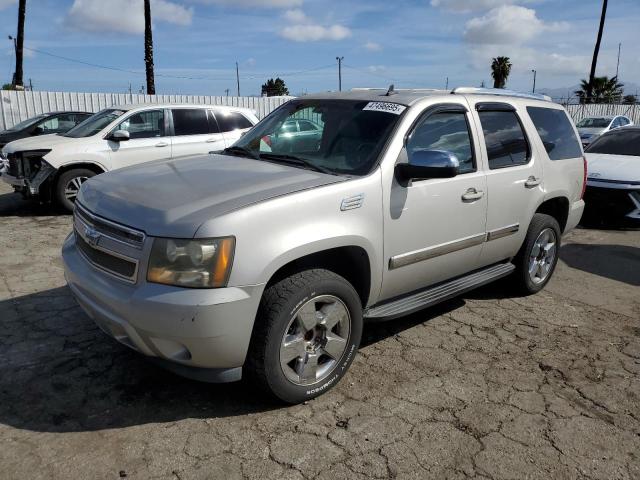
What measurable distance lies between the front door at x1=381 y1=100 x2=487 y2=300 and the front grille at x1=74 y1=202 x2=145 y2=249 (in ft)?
4.87

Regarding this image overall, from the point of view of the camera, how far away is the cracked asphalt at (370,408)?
2674 millimetres

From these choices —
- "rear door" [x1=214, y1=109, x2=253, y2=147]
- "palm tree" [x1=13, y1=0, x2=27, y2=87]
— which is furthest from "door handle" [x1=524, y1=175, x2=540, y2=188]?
"palm tree" [x1=13, y1=0, x2=27, y2=87]

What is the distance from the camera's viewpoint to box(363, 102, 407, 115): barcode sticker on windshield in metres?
3.66

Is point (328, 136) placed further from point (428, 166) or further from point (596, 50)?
point (596, 50)

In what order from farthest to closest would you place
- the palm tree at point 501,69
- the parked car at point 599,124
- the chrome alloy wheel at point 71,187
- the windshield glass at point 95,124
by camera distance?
the palm tree at point 501,69 → the parked car at point 599,124 → the windshield glass at point 95,124 → the chrome alloy wheel at point 71,187

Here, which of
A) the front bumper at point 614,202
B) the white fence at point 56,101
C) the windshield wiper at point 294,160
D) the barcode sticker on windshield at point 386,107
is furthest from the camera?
the white fence at point 56,101

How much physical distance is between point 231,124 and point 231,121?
6 cm

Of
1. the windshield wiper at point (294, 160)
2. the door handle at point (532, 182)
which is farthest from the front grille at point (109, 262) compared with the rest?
the door handle at point (532, 182)

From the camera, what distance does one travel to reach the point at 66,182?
8.06 meters

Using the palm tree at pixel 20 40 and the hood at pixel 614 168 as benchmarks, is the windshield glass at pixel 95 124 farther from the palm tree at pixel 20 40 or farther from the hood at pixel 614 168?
the palm tree at pixel 20 40

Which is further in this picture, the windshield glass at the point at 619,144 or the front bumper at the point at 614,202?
the windshield glass at the point at 619,144

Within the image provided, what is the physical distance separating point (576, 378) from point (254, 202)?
2.48 m

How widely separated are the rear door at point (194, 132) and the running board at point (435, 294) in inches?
221

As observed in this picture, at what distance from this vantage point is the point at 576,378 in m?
3.60
